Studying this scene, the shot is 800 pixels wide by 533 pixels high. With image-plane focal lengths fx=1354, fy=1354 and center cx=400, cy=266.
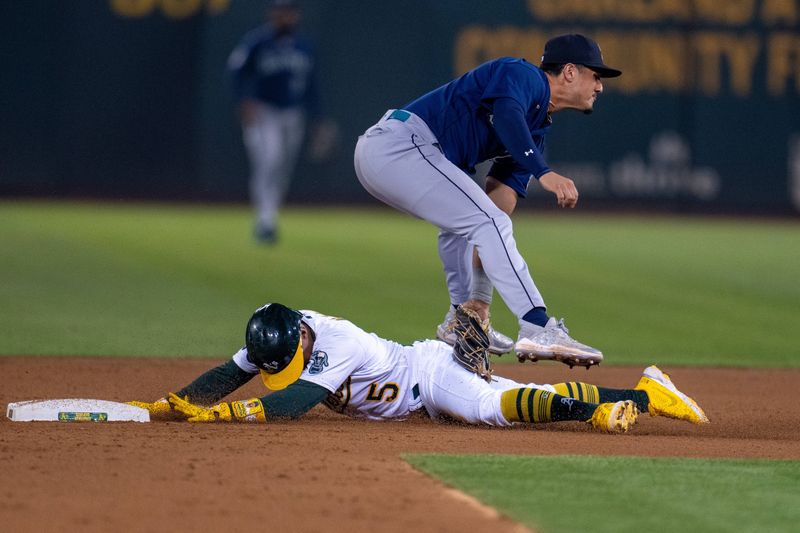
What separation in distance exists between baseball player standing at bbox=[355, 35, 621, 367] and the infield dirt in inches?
21.9

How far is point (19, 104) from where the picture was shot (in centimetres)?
1953

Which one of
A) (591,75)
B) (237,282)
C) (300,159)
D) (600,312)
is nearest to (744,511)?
(591,75)

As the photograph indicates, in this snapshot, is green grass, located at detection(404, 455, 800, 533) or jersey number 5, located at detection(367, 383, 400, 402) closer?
green grass, located at detection(404, 455, 800, 533)

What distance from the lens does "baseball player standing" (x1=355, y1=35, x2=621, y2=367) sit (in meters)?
5.82

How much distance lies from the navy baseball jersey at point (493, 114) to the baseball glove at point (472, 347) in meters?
0.72

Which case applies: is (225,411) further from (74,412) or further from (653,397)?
(653,397)

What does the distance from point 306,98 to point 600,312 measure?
737cm

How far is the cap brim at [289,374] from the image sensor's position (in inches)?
221

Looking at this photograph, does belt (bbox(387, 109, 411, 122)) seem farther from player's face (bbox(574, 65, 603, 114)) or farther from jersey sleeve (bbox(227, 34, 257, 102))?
jersey sleeve (bbox(227, 34, 257, 102))

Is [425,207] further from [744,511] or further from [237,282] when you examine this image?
[237,282]

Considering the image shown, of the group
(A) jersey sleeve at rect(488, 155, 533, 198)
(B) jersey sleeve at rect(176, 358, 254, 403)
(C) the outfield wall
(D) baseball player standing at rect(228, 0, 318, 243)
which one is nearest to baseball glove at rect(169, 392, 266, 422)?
(B) jersey sleeve at rect(176, 358, 254, 403)

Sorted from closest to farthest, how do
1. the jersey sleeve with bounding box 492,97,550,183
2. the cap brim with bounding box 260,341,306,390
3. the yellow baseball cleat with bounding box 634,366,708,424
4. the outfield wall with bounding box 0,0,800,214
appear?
1. the cap brim with bounding box 260,341,306,390
2. the jersey sleeve with bounding box 492,97,550,183
3. the yellow baseball cleat with bounding box 634,366,708,424
4. the outfield wall with bounding box 0,0,800,214

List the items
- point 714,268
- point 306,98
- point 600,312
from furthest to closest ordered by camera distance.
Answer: point 306,98, point 714,268, point 600,312

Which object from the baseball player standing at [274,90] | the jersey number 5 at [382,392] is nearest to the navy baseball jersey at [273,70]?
the baseball player standing at [274,90]
